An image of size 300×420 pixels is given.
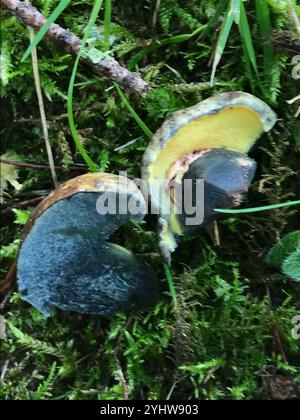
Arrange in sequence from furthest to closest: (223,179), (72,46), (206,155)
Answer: (72,46)
(206,155)
(223,179)

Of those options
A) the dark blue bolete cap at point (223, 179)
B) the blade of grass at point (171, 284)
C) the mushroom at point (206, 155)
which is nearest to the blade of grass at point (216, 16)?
the mushroom at point (206, 155)

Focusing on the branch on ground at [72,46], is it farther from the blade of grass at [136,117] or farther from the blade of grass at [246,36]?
the blade of grass at [246,36]

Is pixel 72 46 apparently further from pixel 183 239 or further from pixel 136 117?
pixel 183 239

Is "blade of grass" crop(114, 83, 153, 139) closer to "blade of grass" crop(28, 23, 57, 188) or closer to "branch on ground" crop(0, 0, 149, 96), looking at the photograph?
"branch on ground" crop(0, 0, 149, 96)

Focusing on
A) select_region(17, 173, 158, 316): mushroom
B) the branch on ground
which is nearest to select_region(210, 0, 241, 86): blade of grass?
the branch on ground

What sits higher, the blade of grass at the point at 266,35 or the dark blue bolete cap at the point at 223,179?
the blade of grass at the point at 266,35

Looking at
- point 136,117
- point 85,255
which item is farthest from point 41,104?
point 85,255
